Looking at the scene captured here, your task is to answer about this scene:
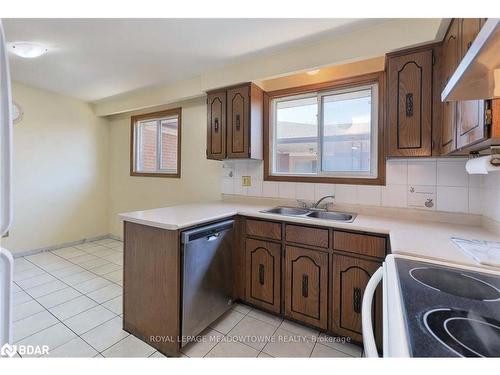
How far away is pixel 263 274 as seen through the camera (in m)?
2.01

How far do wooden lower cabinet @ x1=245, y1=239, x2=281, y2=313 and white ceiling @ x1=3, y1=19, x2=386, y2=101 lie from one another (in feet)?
5.58

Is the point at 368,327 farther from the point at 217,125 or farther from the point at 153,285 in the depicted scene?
the point at 217,125

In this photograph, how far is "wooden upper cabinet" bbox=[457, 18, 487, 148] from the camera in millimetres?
992

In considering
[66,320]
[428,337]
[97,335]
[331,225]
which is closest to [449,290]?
[428,337]

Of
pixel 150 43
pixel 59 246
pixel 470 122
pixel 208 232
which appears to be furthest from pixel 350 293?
pixel 59 246

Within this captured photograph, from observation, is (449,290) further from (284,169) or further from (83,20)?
(83,20)

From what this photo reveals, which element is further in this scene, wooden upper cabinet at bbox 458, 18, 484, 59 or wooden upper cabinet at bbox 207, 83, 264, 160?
wooden upper cabinet at bbox 207, 83, 264, 160

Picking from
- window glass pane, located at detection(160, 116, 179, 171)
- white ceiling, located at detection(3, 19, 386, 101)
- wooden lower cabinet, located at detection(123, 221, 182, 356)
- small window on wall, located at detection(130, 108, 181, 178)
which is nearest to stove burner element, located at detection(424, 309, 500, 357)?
wooden lower cabinet, located at detection(123, 221, 182, 356)

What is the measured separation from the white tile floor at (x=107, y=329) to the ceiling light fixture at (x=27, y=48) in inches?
89.4

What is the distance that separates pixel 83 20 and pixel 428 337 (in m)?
2.62

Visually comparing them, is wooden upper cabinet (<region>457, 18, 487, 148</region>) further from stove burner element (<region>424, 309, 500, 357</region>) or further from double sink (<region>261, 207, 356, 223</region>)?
double sink (<region>261, 207, 356, 223</region>)

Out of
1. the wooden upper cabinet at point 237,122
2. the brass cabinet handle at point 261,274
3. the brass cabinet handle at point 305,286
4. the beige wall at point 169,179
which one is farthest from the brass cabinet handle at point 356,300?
the beige wall at point 169,179

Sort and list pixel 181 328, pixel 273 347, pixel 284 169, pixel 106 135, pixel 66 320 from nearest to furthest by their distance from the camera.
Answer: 1. pixel 181 328
2. pixel 273 347
3. pixel 66 320
4. pixel 284 169
5. pixel 106 135

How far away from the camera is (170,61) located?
243 cm
